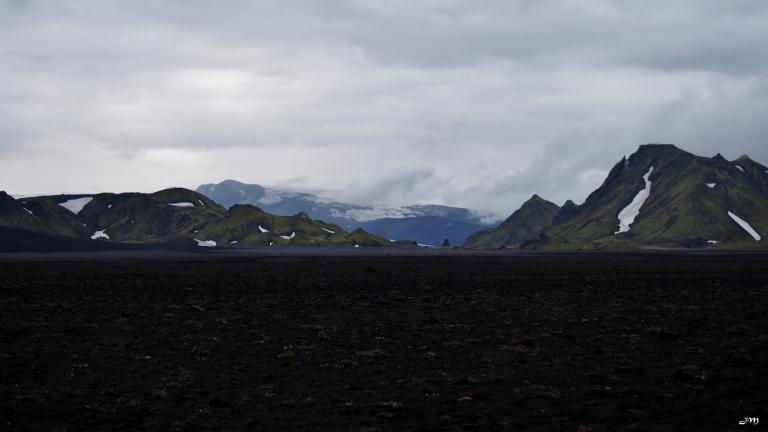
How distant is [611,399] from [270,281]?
6800 centimetres

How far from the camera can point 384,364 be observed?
30828 mm

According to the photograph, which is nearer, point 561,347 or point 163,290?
point 561,347

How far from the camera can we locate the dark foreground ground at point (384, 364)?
71.0 ft

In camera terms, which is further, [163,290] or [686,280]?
[686,280]

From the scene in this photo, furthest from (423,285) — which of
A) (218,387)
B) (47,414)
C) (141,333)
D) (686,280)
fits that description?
(47,414)

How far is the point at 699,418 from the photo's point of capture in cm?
2050

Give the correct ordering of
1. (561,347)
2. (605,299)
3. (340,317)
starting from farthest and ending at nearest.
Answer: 1. (605,299)
2. (340,317)
3. (561,347)

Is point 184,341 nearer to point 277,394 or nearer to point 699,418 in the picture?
point 277,394

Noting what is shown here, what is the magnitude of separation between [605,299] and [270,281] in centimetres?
4284

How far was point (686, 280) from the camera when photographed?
85.6 meters

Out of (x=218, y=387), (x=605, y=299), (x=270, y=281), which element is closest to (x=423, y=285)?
(x=270, y=281)

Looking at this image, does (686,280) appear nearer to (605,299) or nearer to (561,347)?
(605,299)

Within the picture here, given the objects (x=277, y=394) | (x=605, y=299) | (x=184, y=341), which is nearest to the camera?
(x=277, y=394)

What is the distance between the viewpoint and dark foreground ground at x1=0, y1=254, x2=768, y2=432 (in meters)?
21.6
